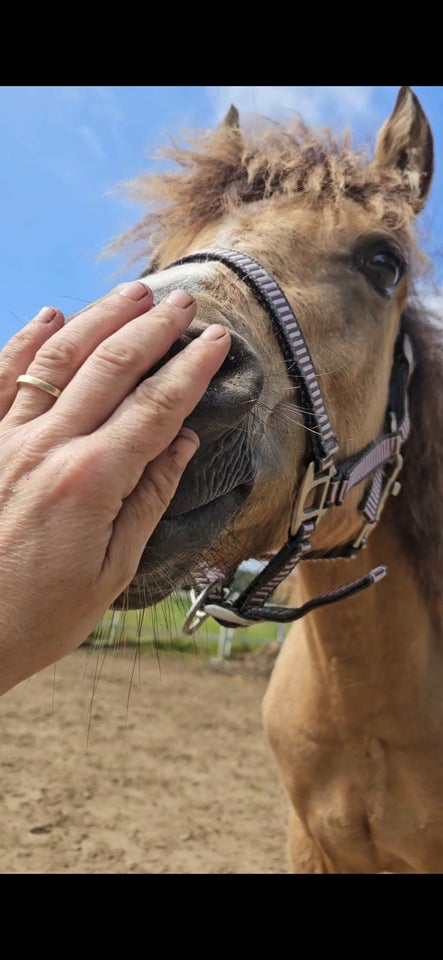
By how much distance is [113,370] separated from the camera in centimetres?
103

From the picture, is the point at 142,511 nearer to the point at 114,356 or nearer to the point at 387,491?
the point at 114,356

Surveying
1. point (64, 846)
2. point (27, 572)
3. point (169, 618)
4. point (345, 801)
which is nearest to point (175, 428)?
point (27, 572)

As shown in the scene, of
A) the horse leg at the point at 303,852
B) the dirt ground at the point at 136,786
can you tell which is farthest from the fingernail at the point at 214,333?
the horse leg at the point at 303,852

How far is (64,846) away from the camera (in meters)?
5.29

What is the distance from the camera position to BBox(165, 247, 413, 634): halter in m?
1.71

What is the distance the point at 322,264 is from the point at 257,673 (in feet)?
37.5

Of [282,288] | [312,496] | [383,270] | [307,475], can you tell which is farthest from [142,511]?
[383,270]

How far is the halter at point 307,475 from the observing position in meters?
1.71

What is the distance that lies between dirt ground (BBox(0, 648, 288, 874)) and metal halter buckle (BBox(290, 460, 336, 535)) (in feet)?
6.03

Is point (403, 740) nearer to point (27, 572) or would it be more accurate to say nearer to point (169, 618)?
point (169, 618)

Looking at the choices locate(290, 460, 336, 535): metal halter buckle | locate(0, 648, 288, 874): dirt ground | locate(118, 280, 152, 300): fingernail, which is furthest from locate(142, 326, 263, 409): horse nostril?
locate(0, 648, 288, 874): dirt ground

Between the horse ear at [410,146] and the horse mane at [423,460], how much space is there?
0.41m

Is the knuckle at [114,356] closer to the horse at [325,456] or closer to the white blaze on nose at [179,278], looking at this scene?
the horse at [325,456]

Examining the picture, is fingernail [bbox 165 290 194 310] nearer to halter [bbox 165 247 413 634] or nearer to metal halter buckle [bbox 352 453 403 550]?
halter [bbox 165 247 413 634]
